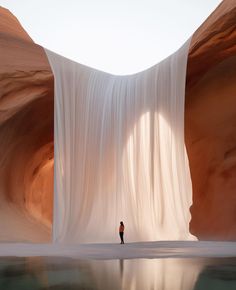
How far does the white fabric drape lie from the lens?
13359mm

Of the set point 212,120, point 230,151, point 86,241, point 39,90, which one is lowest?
point 86,241

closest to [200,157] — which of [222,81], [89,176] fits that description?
[222,81]

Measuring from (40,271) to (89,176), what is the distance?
9.47 meters

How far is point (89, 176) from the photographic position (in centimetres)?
1436

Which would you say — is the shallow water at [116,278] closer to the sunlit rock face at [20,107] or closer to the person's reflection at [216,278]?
the person's reflection at [216,278]

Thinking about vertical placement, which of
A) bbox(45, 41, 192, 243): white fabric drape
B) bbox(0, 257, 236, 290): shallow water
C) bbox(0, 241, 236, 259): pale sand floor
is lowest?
bbox(0, 241, 236, 259): pale sand floor

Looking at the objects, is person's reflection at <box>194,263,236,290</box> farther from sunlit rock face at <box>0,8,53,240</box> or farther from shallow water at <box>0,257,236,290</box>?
sunlit rock face at <box>0,8,53,240</box>

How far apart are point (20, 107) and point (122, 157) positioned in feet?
14.7

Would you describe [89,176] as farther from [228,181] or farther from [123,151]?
[228,181]

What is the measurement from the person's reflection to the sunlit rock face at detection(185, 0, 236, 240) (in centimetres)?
1031

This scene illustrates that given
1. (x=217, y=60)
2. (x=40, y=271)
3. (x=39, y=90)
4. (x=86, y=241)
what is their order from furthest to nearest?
(x=39, y=90)
(x=217, y=60)
(x=86, y=241)
(x=40, y=271)

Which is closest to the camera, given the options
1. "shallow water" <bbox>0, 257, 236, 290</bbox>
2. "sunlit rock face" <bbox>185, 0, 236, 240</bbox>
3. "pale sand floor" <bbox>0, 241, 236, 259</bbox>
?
"shallow water" <bbox>0, 257, 236, 290</bbox>

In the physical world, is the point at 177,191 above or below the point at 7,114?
below

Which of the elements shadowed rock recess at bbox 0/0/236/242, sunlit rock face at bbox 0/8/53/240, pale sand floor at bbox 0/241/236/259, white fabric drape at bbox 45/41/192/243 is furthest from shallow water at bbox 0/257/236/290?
sunlit rock face at bbox 0/8/53/240
